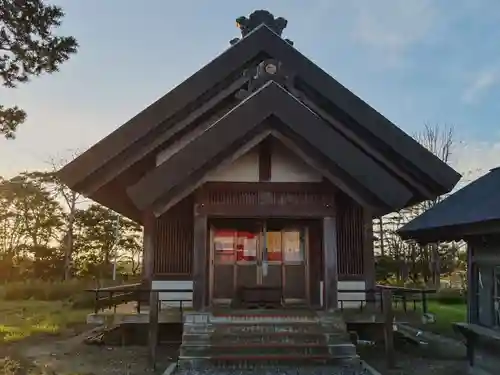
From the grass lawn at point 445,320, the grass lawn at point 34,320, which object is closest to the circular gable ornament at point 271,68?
the grass lawn at point 445,320

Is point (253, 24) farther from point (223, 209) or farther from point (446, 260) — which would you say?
point (446, 260)

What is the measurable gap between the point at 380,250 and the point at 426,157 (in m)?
21.3

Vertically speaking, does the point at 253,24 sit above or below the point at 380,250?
above

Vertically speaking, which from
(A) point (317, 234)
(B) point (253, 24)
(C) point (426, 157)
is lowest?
(A) point (317, 234)

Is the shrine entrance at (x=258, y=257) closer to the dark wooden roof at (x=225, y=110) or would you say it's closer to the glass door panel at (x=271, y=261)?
the glass door panel at (x=271, y=261)

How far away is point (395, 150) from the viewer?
871cm

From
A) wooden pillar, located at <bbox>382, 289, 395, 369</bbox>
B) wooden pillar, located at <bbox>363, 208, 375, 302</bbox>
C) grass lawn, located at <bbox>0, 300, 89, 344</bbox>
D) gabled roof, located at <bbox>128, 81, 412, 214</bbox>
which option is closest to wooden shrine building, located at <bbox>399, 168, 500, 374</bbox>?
wooden pillar, located at <bbox>382, 289, 395, 369</bbox>

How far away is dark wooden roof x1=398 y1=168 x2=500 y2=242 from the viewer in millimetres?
5324

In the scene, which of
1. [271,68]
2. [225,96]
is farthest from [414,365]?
[225,96]

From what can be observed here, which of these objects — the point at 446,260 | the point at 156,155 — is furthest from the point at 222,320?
the point at 446,260

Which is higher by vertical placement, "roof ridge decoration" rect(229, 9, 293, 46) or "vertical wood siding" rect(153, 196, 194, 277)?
"roof ridge decoration" rect(229, 9, 293, 46)

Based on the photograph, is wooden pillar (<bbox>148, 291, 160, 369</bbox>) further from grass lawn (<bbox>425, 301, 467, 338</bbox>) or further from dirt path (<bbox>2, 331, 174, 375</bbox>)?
grass lawn (<bbox>425, 301, 467, 338</bbox>)

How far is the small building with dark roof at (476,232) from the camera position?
5527 millimetres

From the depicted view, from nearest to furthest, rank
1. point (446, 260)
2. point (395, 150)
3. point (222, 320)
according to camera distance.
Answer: point (222, 320), point (395, 150), point (446, 260)
